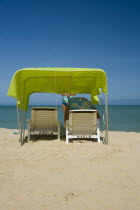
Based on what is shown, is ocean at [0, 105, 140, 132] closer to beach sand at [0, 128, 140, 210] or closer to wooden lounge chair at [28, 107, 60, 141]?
wooden lounge chair at [28, 107, 60, 141]

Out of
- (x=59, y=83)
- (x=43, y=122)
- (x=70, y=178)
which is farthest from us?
(x=59, y=83)

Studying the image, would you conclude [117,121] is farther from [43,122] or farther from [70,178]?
[70,178]

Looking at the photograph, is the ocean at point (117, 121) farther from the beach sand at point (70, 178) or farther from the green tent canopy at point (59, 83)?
the beach sand at point (70, 178)

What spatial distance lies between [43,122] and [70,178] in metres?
3.24

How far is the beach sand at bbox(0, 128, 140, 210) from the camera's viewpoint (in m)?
2.62

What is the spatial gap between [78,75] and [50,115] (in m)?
1.94

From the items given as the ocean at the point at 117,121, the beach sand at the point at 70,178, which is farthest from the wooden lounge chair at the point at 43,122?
the ocean at the point at 117,121

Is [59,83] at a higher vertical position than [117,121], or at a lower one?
higher

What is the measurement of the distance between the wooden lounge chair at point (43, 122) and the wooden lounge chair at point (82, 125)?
0.51 metres

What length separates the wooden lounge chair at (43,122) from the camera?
637cm

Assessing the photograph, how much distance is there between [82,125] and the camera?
244 inches

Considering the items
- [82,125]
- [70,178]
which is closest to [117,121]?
[82,125]

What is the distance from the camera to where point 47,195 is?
2814mm

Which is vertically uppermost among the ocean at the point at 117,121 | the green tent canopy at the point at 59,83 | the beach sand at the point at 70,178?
the green tent canopy at the point at 59,83
